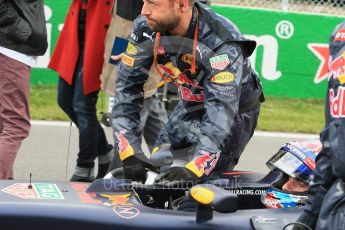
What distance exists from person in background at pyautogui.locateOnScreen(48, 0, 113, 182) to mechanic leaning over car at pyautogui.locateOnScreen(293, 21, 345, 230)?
9.71 ft

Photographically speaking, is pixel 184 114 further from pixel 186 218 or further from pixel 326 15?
pixel 326 15

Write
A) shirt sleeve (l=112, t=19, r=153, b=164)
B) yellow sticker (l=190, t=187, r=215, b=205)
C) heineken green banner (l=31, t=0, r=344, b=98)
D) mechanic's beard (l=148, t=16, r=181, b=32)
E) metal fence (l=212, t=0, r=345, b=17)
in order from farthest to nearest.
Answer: metal fence (l=212, t=0, r=345, b=17)
heineken green banner (l=31, t=0, r=344, b=98)
shirt sleeve (l=112, t=19, r=153, b=164)
mechanic's beard (l=148, t=16, r=181, b=32)
yellow sticker (l=190, t=187, r=215, b=205)

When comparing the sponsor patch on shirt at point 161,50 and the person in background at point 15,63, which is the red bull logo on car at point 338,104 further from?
the person in background at point 15,63

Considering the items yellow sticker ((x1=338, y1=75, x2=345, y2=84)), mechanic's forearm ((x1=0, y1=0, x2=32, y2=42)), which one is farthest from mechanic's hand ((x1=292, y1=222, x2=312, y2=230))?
mechanic's forearm ((x1=0, y1=0, x2=32, y2=42))

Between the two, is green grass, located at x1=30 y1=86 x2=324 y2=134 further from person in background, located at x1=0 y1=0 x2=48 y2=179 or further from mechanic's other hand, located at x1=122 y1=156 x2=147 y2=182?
mechanic's other hand, located at x1=122 y1=156 x2=147 y2=182

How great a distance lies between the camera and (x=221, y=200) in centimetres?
368

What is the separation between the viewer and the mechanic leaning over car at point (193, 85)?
4277 mm

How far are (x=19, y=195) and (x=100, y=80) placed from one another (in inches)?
87.7

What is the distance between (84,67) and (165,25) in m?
1.88

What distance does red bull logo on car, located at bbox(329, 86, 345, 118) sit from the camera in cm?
312

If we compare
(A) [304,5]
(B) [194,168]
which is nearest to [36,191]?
(B) [194,168]

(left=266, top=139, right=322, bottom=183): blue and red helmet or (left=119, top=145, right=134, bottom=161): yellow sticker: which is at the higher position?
(left=266, top=139, right=322, bottom=183): blue and red helmet

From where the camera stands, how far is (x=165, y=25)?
169 inches

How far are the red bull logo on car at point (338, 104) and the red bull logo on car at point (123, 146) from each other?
4.97ft
